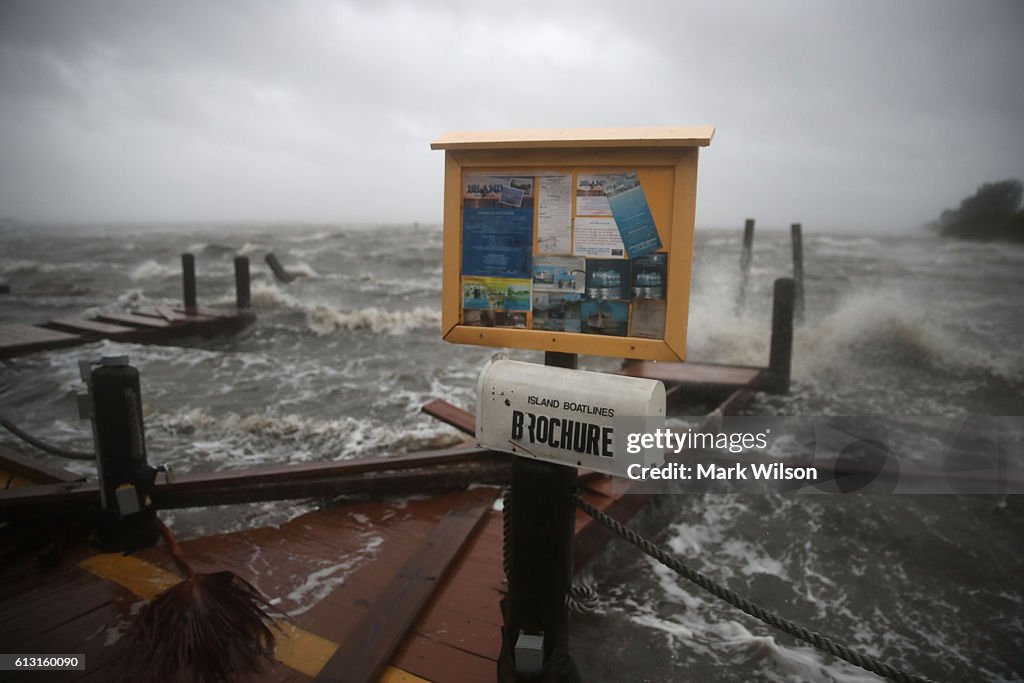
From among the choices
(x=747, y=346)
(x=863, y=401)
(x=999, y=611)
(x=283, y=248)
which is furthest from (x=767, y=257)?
(x=999, y=611)

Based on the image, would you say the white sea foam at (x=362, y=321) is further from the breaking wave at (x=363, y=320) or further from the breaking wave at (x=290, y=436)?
the breaking wave at (x=290, y=436)

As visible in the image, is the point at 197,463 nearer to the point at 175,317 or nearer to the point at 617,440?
the point at 617,440

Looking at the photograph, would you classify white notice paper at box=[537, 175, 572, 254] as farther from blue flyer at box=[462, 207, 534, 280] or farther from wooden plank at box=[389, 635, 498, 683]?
wooden plank at box=[389, 635, 498, 683]

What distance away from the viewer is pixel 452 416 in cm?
515

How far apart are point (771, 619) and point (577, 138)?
1463mm

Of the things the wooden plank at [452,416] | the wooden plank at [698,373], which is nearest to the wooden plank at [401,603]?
the wooden plank at [452,416]

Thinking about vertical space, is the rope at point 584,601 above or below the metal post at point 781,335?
below

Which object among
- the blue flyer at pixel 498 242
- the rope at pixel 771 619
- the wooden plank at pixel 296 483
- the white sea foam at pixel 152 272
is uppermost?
the blue flyer at pixel 498 242

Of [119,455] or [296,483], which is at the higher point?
[119,455]

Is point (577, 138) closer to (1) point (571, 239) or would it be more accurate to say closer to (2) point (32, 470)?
(1) point (571, 239)

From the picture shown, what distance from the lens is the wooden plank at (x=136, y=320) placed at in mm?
11703

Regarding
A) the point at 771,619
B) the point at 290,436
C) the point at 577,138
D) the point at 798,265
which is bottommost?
the point at 290,436

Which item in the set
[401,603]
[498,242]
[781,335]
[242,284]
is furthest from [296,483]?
[242,284]

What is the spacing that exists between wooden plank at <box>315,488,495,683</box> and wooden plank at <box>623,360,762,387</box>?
14.3 feet
